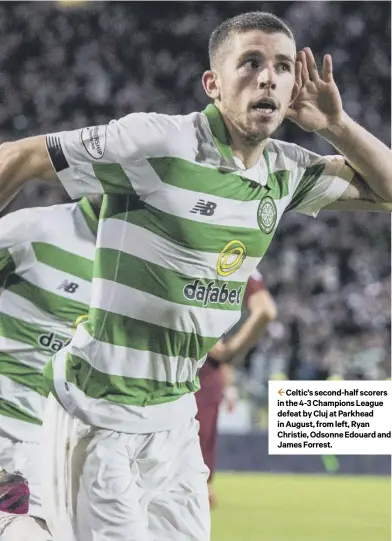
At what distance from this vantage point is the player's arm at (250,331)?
4.20 metres

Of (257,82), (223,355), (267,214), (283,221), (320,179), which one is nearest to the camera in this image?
(257,82)

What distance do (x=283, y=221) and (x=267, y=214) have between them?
5.85 meters

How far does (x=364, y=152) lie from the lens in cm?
269

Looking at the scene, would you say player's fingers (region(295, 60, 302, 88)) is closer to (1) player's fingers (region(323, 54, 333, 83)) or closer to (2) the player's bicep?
(1) player's fingers (region(323, 54, 333, 83))

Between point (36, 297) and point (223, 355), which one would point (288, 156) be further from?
point (223, 355)

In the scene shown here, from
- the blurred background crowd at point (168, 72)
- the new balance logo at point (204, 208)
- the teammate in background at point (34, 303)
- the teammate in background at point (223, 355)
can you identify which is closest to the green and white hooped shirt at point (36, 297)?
the teammate in background at point (34, 303)

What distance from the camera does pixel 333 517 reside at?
659 cm

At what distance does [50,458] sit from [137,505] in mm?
256

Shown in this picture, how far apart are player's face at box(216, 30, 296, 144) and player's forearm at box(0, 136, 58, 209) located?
44 centimetres

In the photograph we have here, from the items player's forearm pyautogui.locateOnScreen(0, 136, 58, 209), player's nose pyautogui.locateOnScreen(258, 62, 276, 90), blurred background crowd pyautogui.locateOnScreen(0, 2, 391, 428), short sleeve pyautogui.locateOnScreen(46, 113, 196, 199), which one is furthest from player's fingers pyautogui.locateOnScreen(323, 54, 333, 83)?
blurred background crowd pyautogui.locateOnScreen(0, 2, 391, 428)

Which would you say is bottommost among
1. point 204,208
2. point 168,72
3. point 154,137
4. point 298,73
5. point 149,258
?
point 149,258

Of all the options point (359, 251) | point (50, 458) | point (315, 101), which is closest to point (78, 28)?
point (315, 101)

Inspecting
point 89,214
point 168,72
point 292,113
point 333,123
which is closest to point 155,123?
point 292,113

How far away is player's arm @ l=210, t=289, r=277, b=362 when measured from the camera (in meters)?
4.20
